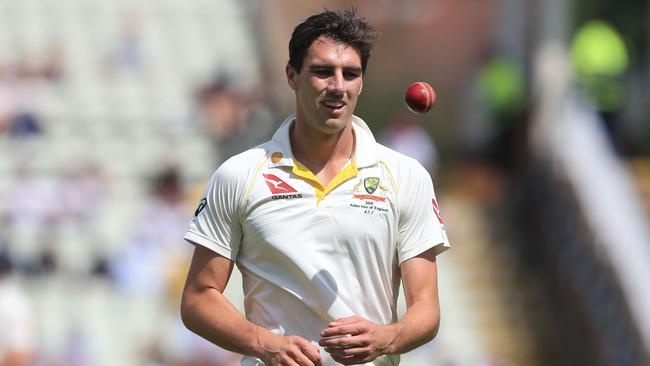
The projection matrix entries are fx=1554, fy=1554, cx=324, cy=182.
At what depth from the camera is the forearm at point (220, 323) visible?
529 cm

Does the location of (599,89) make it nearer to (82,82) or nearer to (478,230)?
Result: (478,230)

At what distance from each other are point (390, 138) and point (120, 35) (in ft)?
18.8

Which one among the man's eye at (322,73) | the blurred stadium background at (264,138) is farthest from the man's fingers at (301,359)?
the blurred stadium background at (264,138)

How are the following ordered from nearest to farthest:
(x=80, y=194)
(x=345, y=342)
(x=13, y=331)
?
1. (x=345, y=342)
2. (x=13, y=331)
3. (x=80, y=194)

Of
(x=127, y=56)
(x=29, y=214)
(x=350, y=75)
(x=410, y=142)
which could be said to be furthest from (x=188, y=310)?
(x=127, y=56)

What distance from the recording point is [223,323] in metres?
5.35

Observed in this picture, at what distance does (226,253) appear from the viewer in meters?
5.47

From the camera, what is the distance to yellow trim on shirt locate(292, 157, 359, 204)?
5477 millimetres

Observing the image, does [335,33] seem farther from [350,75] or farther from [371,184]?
[371,184]

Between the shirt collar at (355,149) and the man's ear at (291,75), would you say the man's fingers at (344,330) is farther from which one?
the man's ear at (291,75)

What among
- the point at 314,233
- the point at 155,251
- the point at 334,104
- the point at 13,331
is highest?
the point at 334,104

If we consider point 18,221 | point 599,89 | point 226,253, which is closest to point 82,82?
point 18,221

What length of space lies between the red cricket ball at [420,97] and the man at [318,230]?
0.19 metres

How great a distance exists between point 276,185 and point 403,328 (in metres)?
0.68
